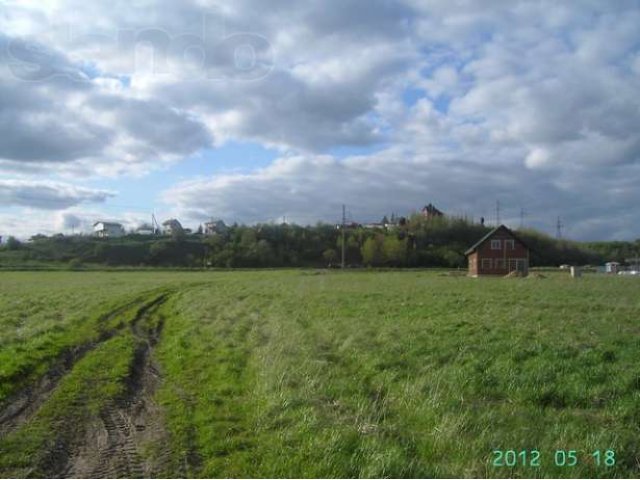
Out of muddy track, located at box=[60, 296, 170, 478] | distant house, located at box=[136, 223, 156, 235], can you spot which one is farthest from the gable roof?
muddy track, located at box=[60, 296, 170, 478]

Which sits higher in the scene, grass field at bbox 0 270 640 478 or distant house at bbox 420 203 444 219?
distant house at bbox 420 203 444 219

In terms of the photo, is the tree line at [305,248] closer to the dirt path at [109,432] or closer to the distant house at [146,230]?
the distant house at [146,230]

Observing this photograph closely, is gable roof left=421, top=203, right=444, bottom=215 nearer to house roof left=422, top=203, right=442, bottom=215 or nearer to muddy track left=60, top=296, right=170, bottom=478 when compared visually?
house roof left=422, top=203, right=442, bottom=215

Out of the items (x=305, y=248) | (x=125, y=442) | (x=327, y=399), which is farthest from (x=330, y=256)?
(x=125, y=442)

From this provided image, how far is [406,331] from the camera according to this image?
49.7 feet

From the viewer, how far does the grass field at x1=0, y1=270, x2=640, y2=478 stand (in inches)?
265

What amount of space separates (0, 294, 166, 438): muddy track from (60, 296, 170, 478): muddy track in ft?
3.45

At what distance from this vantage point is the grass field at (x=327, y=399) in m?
6.72

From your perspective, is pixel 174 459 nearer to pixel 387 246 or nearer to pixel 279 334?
pixel 279 334

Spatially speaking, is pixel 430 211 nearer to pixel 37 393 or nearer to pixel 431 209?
pixel 431 209

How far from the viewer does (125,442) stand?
7.48m

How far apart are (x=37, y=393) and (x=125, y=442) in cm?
350

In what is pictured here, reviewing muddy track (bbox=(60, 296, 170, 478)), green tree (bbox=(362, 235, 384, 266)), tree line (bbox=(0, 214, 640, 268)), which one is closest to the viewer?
muddy track (bbox=(60, 296, 170, 478))

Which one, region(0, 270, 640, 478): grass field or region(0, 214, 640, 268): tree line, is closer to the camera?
region(0, 270, 640, 478): grass field
